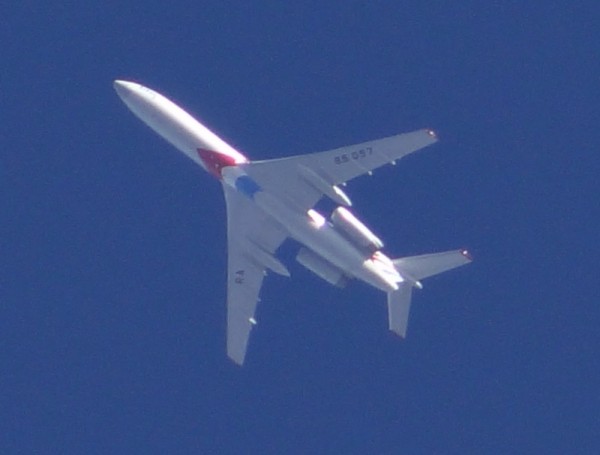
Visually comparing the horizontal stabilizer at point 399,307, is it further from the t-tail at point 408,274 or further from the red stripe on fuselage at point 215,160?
the red stripe on fuselage at point 215,160

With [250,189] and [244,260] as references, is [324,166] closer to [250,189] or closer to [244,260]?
[250,189]

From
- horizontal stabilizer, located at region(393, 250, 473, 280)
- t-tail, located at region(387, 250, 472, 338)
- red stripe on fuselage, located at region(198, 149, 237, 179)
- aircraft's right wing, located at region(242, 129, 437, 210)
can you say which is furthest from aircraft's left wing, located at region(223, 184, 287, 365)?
horizontal stabilizer, located at region(393, 250, 473, 280)

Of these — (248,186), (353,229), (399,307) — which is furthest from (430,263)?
(248,186)

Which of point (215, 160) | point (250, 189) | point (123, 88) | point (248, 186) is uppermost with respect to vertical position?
point (123, 88)

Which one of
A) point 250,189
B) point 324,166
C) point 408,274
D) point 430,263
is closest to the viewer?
point 324,166

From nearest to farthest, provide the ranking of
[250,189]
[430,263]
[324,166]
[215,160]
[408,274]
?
[324,166], [430,263], [408,274], [250,189], [215,160]

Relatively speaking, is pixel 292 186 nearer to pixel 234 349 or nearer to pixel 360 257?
pixel 360 257

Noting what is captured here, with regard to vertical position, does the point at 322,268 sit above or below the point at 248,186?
below

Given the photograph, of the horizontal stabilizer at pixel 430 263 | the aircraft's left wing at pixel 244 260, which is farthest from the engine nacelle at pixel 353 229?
the aircraft's left wing at pixel 244 260
